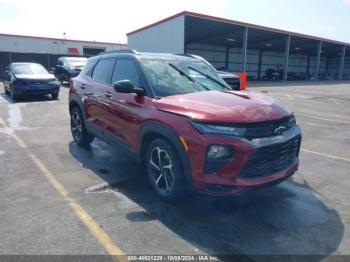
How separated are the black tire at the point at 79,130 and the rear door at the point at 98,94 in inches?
18.3

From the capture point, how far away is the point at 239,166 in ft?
10.5

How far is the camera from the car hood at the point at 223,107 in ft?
10.9

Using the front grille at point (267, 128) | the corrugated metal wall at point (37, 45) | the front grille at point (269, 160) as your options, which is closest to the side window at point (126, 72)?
the front grille at point (267, 128)

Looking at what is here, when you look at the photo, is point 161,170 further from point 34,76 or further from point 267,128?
point 34,76

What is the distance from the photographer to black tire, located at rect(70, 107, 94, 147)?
6297mm

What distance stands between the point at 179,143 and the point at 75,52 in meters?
38.9

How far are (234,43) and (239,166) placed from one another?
42237mm

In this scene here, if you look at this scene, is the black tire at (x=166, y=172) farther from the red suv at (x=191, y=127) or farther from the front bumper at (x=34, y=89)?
the front bumper at (x=34, y=89)

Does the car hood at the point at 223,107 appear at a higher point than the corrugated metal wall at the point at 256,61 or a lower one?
lower

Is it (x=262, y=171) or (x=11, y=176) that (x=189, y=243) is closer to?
(x=262, y=171)

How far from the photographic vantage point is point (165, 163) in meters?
3.89

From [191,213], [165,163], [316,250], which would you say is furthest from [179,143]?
[316,250]

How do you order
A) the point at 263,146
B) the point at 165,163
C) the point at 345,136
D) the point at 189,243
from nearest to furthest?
the point at 189,243 → the point at 263,146 → the point at 165,163 → the point at 345,136

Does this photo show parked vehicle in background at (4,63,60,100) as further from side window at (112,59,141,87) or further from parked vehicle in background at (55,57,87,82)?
side window at (112,59,141,87)
